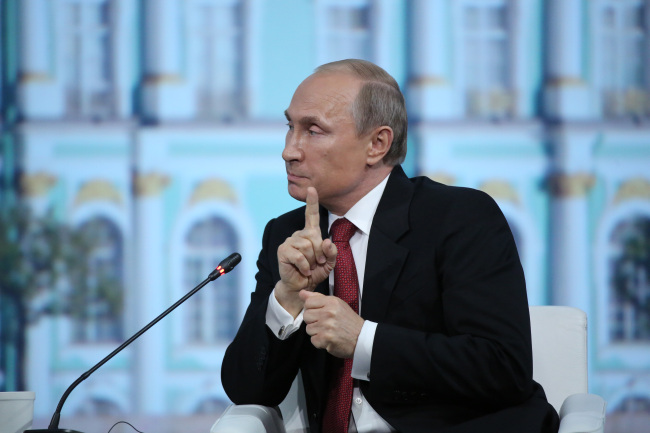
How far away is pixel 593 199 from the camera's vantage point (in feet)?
14.1

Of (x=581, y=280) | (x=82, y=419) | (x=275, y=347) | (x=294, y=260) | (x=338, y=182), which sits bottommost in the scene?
(x=82, y=419)

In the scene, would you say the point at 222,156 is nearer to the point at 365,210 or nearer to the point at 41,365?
the point at 41,365

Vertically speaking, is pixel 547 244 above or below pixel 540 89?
below

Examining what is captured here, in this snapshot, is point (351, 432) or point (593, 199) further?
point (593, 199)

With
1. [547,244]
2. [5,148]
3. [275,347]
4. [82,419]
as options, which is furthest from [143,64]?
[275,347]

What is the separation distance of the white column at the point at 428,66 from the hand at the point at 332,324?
2.69 metres

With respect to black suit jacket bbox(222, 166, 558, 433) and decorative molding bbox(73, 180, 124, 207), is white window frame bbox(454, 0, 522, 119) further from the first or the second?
black suit jacket bbox(222, 166, 558, 433)

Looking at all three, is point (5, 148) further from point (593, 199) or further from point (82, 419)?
point (593, 199)

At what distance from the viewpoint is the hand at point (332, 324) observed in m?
1.71

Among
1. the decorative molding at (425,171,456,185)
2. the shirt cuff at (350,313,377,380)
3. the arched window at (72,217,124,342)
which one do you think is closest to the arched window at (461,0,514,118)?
the decorative molding at (425,171,456,185)

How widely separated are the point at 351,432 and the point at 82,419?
2871mm

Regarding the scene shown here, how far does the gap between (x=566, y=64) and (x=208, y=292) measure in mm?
2383

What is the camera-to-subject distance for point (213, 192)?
165 inches

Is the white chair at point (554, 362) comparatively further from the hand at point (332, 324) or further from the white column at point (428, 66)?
the white column at point (428, 66)
